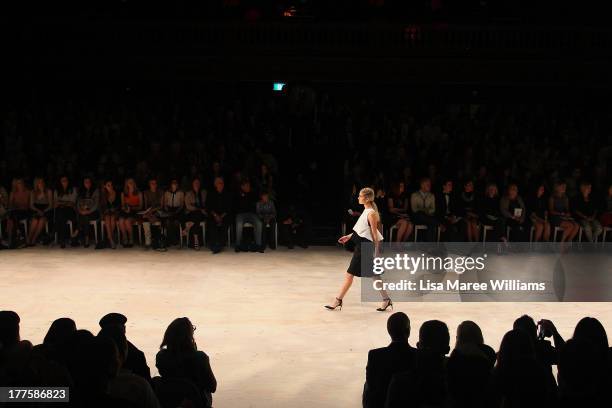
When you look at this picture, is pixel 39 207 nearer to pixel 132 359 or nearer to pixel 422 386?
pixel 132 359

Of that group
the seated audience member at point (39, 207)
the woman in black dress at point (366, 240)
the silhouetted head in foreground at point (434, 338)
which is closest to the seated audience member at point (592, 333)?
the silhouetted head in foreground at point (434, 338)

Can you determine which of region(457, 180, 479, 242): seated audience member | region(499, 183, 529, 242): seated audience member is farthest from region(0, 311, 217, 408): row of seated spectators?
region(499, 183, 529, 242): seated audience member

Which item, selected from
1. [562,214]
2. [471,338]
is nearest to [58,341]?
[471,338]

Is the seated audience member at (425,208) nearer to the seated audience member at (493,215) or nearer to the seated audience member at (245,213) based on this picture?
the seated audience member at (493,215)

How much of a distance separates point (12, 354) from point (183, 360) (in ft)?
3.27

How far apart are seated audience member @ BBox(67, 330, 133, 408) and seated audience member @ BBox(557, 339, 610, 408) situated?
1963 mm

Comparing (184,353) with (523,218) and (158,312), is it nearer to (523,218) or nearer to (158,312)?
(158,312)

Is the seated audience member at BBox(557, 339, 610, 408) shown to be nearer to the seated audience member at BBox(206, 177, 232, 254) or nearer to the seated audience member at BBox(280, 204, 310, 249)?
the seated audience member at BBox(206, 177, 232, 254)

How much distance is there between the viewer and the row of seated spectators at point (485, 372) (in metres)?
3.68

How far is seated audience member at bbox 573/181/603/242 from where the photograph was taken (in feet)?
42.5

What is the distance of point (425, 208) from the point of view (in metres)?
12.8

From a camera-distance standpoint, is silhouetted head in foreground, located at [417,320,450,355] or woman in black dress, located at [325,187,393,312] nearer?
silhouetted head in foreground, located at [417,320,450,355]

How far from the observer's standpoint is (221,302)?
9219 millimetres

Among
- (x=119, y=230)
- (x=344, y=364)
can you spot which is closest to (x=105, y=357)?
(x=344, y=364)
